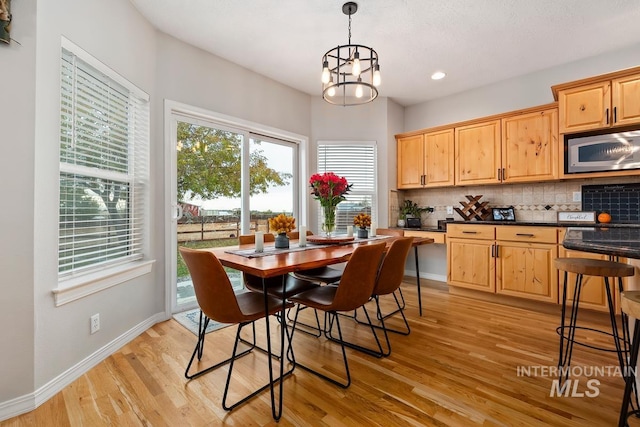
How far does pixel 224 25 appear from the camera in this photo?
2715mm

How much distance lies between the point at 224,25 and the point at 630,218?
14.5ft

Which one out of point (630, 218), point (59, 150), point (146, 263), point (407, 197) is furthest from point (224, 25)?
point (630, 218)

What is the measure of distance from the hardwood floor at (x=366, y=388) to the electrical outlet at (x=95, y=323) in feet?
0.78

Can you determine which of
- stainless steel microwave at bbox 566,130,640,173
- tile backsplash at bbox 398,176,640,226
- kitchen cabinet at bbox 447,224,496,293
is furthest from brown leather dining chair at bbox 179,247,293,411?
stainless steel microwave at bbox 566,130,640,173

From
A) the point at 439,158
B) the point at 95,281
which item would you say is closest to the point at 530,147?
the point at 439,158

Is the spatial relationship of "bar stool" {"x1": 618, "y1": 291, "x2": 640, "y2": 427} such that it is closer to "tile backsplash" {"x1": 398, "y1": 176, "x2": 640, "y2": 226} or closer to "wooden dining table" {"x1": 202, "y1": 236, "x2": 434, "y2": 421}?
"wooden dining table" {"x1": 202, "y1": 236, "x2": 434, "y2": 421}

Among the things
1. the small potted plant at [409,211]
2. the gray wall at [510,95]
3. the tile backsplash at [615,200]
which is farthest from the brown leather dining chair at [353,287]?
the gray wall at [510,95]

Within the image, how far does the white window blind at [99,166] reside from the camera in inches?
76.8

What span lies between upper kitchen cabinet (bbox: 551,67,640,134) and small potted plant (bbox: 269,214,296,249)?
3.04 m

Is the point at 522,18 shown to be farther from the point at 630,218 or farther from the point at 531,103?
the point at 630,218

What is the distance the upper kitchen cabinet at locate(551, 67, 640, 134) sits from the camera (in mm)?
2740

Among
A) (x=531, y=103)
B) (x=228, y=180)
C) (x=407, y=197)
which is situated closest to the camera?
(x=228, y=180)

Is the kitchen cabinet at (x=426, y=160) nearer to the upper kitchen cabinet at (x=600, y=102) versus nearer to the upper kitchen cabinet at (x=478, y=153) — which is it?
the upper kitchen cabinet at (x=478, y=153)

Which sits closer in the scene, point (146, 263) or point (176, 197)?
point (146, 263)
